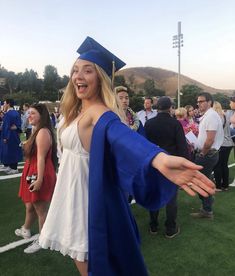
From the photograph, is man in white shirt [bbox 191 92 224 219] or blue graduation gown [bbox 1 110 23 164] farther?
blue graduation gown [bbox 1 110 23 164]

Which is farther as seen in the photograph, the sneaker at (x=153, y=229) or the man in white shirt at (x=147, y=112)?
the man in white shirt at (x=147, y=112)

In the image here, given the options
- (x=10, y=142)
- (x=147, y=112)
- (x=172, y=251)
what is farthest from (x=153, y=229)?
(x=10, y=142)

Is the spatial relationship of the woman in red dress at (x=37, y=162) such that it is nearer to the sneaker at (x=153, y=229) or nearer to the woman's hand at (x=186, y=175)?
the sneaker at (x=153, y=229)

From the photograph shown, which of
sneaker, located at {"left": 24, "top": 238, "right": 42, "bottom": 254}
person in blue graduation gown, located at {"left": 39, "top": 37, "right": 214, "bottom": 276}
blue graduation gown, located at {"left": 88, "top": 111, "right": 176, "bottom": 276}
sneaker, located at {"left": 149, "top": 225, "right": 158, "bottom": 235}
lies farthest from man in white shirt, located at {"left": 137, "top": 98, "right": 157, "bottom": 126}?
blue graduation gown, located at {"left": 88, "top": 111, "right": 176, "bottom": 276}

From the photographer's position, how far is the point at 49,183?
403cm

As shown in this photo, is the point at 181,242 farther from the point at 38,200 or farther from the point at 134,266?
the point at 134,266

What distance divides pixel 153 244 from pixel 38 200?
5.27 feet

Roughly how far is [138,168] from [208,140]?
12.0ft

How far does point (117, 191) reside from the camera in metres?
2.03

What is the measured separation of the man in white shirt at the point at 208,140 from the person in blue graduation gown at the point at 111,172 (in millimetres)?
3156

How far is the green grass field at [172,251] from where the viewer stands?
12.2 ft

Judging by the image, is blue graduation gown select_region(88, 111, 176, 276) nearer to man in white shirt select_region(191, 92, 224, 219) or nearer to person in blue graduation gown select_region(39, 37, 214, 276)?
person in blue graduation gown select_region(39, 37, 214, 276)

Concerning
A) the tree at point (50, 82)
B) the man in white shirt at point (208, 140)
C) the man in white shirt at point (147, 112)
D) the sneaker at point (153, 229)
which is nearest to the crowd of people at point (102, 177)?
the sneaker at point (153, 229)

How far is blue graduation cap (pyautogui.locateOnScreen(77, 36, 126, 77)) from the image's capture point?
2262 mm
